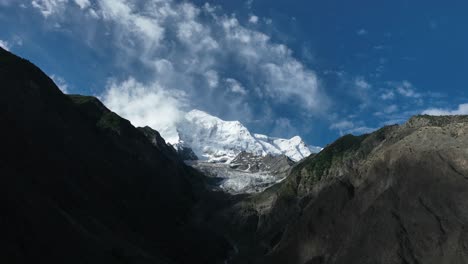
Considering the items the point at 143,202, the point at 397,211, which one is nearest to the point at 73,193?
the point at 143,202

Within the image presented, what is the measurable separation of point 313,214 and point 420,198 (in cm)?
2029

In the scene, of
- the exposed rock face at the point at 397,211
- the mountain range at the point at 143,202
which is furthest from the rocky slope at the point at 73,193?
the exposed rock face at the point at 397,211

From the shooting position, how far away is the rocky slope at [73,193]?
1914 inches

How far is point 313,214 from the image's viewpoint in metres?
76.5

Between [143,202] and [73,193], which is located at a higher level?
[143,202]

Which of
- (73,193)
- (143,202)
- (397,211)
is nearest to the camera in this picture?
(397,211)

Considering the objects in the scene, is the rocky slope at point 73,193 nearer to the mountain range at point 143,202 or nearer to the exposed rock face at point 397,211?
the mountain range at point 143,202

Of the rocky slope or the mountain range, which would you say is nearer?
the rocky slope

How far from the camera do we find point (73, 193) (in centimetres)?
7650

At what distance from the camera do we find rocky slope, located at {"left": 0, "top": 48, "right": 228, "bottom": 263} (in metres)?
48.6

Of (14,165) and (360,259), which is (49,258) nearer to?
(14,165)

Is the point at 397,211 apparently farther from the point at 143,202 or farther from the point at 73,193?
the point at 143,202

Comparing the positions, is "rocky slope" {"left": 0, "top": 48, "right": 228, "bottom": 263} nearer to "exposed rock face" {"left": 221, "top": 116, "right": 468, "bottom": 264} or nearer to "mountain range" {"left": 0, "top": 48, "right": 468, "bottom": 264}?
"mountain range" {"left": 0, "top": 48, "right": 468, "bottom": 264}

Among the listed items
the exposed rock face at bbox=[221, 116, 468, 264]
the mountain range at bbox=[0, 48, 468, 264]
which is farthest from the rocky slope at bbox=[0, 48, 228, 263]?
the exposed rock face at bbox=[221, 116, 468, 264]
